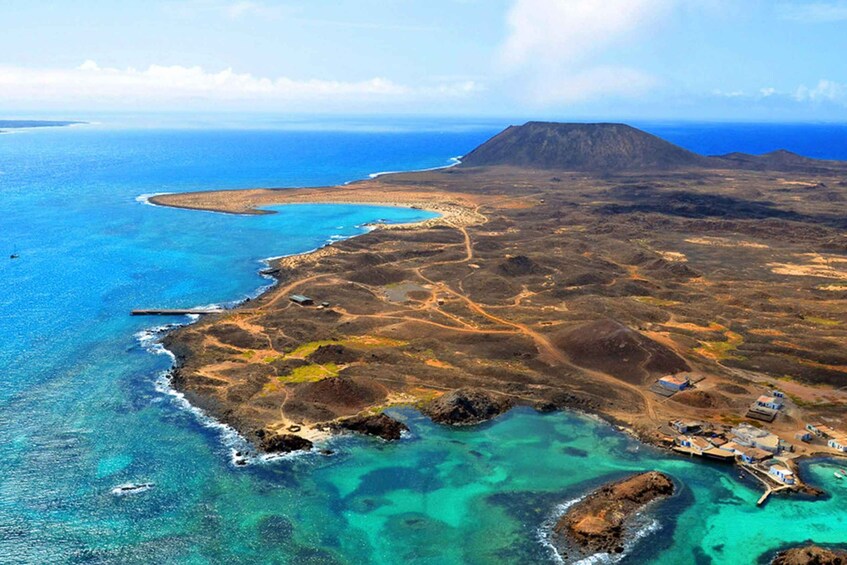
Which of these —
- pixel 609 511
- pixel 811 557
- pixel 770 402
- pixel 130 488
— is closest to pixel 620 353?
pixel 770 402

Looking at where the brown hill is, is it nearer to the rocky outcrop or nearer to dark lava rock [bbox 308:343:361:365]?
the rocky outcrop

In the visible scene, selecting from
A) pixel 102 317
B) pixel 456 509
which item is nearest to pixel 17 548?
pixel 456 509

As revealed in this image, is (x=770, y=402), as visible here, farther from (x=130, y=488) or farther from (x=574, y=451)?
(x=130, y=488)

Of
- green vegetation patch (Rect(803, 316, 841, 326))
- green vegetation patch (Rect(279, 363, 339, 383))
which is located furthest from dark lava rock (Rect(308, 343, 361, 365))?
green vegetation patch (Rect(803, 316, 841, 326))

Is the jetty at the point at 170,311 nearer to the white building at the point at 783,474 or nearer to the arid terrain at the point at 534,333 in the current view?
the arid terrain at the point at 534,333

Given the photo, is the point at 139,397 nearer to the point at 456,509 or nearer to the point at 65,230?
the point at 456,509

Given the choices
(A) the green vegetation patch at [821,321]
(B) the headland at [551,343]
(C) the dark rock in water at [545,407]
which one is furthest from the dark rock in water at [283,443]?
(A) the green vegetation patch at [821,321]
